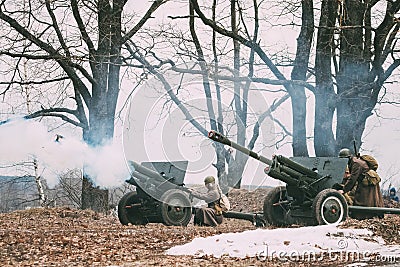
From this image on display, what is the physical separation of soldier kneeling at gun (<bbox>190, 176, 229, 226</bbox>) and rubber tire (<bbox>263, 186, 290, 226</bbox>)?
150cm

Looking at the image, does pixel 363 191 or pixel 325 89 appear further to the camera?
pixel 325 89

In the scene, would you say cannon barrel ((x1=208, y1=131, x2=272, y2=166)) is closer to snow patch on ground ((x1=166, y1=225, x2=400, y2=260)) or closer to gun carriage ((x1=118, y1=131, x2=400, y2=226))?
gun carriage ((x1=118, y1=131, x2=400, y2=226))

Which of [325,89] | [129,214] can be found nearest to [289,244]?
[129,214]

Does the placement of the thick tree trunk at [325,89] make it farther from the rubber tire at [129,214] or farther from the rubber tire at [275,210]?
the rubber tire at [129,214]

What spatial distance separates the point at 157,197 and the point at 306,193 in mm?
3395

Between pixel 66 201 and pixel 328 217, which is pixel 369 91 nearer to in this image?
pixel 328 217

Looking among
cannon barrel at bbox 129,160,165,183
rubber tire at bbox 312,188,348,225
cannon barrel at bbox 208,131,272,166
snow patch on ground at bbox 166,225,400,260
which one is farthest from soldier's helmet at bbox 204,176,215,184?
snow patch on ground at bbox 166,225,400,260

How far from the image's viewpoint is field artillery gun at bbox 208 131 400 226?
1612 centimetres

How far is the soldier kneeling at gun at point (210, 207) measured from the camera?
59.7 ft

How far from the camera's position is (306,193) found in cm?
1667

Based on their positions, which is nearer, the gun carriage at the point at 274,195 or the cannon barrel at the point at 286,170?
the gun carriage at the point at 274,195

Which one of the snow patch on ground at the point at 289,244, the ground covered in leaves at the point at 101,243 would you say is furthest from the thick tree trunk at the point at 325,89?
the snow patch on ground at the point at 289,244

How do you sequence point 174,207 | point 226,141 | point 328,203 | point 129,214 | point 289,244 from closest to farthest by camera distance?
point 289,244
point 226,141
point 328,203
point 174,207
point 129,214

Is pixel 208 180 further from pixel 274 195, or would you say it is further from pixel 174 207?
pixel 274 195
